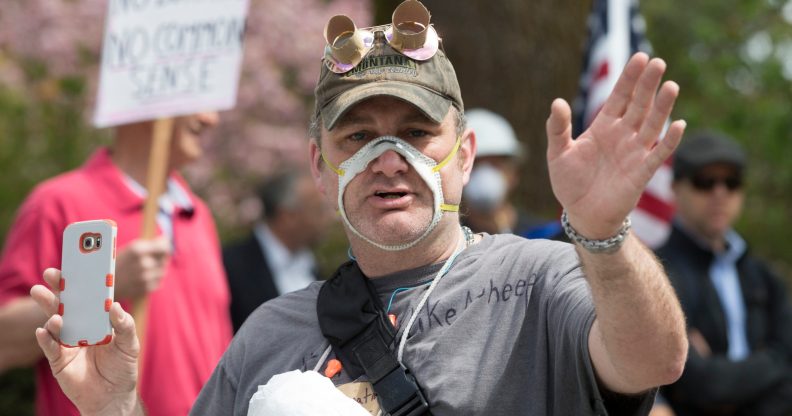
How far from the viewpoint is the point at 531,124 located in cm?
710

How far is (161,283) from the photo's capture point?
4805mm

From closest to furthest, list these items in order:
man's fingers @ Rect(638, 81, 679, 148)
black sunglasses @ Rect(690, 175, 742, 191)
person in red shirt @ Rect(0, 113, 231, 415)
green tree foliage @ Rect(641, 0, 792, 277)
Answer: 1. man's fingers @ Rect(638, 81, 679, 148)
2. person in red shirt @ Rect(0, 113, 231, 415)
3. black sunglasses @ Rect(690, 175, 742, 191)
4. green tree foliage @ Rect(641, 0, 792, 277)

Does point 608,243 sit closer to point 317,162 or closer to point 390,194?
point 390,194

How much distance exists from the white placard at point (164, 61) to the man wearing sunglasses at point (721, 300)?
7.41ft

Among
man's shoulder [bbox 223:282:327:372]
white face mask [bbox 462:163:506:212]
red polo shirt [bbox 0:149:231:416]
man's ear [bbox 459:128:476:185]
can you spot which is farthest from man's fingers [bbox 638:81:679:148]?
white face mask [bbox 462:163:506:212]

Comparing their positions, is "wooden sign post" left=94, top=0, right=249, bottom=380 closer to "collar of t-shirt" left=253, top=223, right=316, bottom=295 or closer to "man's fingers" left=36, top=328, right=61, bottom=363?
"man's fingers" left=36, top=328, right=61, bottom=363

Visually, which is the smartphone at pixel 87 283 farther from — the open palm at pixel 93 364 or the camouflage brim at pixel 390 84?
the camouflage brim at pixel 390 84

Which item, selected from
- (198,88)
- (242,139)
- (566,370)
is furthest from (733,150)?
(242,139)

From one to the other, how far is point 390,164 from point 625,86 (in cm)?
73

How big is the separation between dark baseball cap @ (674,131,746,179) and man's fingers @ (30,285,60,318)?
3.92 meters

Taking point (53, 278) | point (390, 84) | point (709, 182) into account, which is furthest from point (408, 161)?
point (709, 182)

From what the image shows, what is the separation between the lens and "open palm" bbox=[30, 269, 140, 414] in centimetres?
297

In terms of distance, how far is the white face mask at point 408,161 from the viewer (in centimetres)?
297

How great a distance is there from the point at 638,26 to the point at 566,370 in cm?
378
